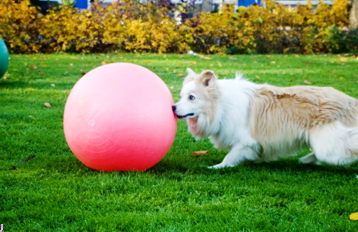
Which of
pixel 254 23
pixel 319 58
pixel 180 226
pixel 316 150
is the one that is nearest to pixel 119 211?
pixel 180 226

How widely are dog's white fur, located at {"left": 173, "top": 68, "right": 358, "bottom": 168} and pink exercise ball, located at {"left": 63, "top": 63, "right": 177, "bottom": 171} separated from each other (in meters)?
0.40

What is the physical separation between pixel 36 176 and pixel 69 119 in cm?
67

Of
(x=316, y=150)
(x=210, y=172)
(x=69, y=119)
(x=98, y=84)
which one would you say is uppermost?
(x=98, y=84)

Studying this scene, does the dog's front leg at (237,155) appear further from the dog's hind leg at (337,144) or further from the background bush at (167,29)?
the background bush at (167,29)

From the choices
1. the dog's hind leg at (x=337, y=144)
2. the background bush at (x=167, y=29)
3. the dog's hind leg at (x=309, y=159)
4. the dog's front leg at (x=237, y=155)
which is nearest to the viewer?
the dog's hind leg at (x=337, y=144)

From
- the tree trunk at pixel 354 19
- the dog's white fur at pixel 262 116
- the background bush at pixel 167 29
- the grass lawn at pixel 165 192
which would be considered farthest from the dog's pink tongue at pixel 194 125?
the tree trunk at pixel 354 19

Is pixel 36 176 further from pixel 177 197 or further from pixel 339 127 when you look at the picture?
pixel 339 127

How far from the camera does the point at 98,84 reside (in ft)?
13.6

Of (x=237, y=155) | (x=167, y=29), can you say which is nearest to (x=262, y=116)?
(x=237, y=155)

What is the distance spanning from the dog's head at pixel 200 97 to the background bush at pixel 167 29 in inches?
394

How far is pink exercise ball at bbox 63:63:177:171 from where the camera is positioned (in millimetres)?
4066

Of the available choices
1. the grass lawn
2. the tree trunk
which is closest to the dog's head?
the grass lawn

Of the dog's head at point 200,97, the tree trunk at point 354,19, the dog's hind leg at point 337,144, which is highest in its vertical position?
the tree trunk at point 354,19

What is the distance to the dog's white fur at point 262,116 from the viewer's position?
14.9 ft
